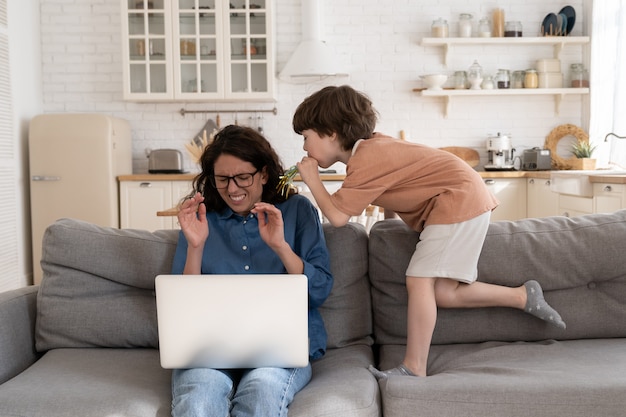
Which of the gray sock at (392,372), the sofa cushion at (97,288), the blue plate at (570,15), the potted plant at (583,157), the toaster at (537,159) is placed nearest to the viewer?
the gray sock at (392,372)

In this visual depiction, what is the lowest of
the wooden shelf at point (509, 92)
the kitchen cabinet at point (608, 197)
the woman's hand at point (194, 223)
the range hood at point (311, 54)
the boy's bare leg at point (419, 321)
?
the boy's bare leg at point (419, 321)

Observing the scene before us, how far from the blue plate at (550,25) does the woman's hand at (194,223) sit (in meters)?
4.87

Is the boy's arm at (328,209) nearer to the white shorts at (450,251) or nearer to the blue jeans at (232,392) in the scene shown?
the white shorts at (450,251)

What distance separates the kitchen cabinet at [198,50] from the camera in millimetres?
5809

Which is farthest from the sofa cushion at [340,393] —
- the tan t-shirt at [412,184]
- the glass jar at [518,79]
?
the glass jar at [518,79]

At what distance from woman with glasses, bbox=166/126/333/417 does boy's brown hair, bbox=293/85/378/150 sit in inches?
7.2

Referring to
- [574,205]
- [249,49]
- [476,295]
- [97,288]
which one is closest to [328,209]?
[476,295]

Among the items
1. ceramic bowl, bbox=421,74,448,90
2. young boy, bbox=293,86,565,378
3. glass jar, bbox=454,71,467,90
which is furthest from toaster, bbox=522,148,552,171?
young boy, bbox=293,86,565,378

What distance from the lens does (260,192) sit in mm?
2152

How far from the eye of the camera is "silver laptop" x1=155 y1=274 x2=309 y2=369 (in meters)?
1.65

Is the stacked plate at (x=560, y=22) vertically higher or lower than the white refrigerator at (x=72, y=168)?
higher

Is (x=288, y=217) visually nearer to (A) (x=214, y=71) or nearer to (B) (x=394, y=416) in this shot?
(B) (x=394, y=416)

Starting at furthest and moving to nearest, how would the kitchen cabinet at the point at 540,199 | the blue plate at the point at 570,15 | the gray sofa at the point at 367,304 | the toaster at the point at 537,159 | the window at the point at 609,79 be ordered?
the blue plate at the point at 570,15 → the toaster at the point at 537,159 → the window at the point at 609,79 → the kitchen cabinet at the point at 540,199 → the gray sofa at the point at 367,304

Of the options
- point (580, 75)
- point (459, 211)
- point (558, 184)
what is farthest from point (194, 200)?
point (580, 75)
